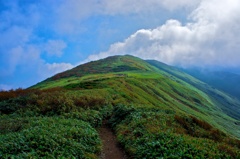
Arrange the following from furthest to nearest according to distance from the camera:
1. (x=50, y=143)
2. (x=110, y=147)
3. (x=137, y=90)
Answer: (x=137, y=90), (x=110, y=147), (x=50, y=143)

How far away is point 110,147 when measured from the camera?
20.6 m

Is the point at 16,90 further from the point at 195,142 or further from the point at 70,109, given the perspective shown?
the point at 195,142

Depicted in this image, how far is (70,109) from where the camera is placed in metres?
28.1

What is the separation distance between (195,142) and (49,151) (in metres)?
10.5

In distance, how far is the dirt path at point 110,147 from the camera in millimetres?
18484

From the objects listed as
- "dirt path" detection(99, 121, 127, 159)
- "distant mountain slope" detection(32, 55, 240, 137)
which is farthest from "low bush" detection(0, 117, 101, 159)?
"distant mountain slope" detection(32, 55, 240, 137)

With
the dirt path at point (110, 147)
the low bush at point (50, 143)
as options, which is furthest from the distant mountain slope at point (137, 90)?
the low bush at point (50, 143)

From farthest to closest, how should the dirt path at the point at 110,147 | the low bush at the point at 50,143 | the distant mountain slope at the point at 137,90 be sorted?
1. the distant mountain slope at the point at 137,90
2. the dirt path at the point at 110,147
3. the low bush at the point at 50,143

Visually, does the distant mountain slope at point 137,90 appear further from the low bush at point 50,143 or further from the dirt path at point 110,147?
the low bush at point 50,143

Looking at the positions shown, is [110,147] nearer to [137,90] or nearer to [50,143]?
[50,143]

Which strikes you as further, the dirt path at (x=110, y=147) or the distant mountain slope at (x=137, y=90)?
the distant mountain slope at (x=137, y=90)

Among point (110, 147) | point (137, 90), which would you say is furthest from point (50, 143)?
point (137, 90)

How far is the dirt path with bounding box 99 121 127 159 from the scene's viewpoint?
60.6ft

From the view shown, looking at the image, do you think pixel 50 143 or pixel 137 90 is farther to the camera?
pixel 137 90
